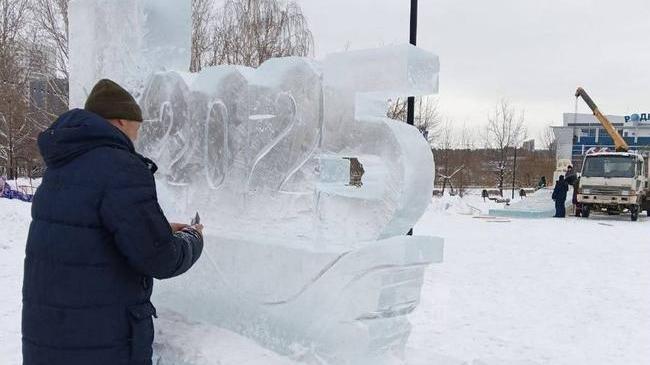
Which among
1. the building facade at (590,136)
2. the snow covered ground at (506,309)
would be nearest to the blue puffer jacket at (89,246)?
the snow covered ground at (506,309)

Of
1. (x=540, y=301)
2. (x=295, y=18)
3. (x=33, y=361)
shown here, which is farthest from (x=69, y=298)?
(x=295, y=18)

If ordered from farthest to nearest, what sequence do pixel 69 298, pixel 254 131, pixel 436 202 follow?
pixel 436 202, pixel 254 131, pixel 69 298

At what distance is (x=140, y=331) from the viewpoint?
1992mm

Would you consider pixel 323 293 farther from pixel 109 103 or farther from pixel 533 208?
pixel 533 208

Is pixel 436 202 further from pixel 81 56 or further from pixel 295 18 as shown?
pixel 81 56

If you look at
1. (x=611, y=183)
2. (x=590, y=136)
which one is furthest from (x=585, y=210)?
(x=590, y=136)

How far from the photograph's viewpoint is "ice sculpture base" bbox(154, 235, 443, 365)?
2561 mm

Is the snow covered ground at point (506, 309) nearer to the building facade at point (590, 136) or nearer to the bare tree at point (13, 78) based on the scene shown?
the bare tree at point (13, 78)

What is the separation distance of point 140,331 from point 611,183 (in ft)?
55.4

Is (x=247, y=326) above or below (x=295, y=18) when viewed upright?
below

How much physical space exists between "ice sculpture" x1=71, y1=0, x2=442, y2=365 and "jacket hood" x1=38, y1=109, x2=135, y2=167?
3.47 feet

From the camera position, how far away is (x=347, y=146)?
104 inches

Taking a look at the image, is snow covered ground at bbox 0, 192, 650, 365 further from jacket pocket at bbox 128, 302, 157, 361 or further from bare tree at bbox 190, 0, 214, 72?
bare tree at bbox 190, 0, 214, 72

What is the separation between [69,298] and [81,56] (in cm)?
225
